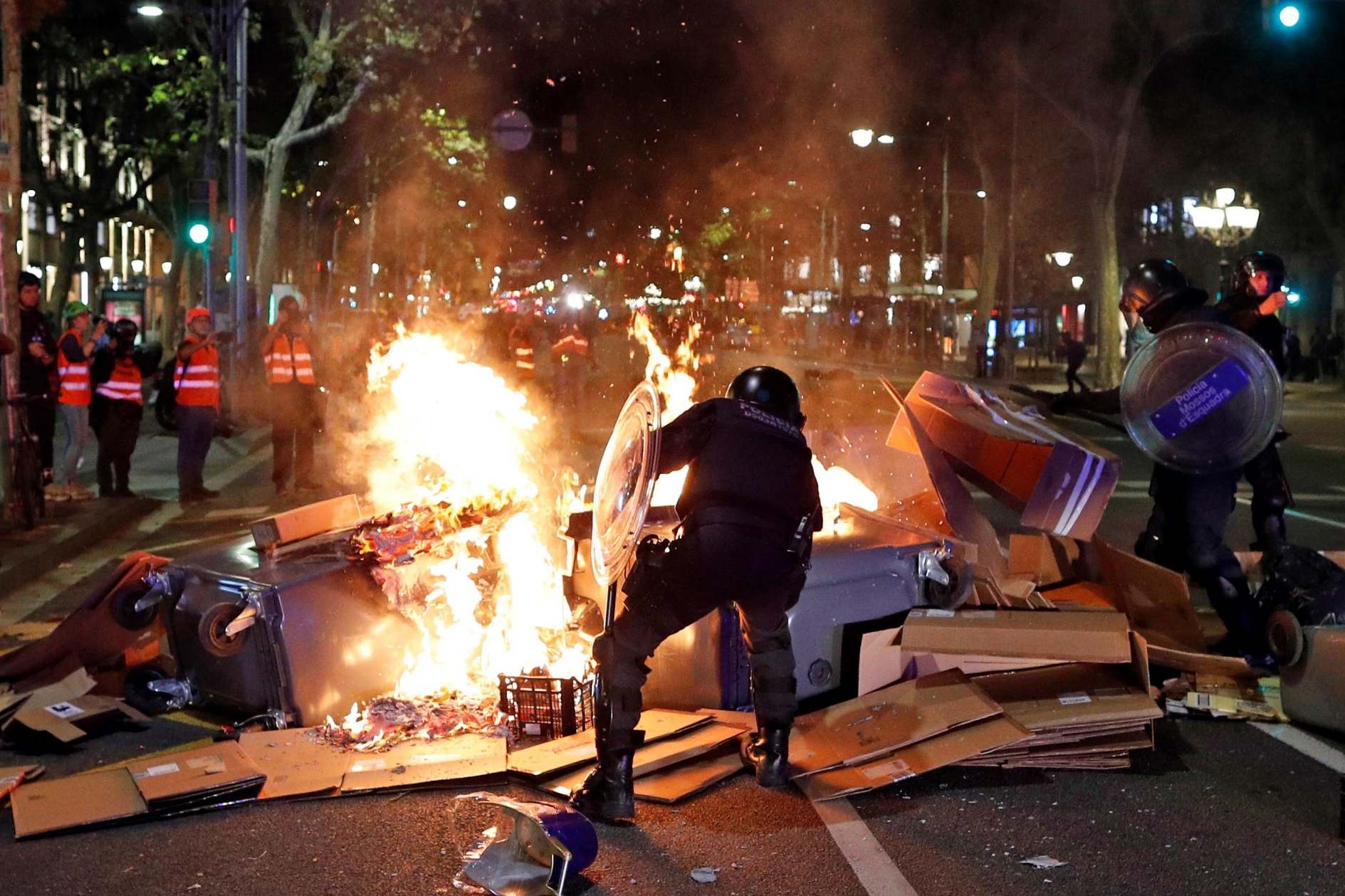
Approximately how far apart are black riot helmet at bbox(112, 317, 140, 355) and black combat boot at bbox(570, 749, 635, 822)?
29.8 ft

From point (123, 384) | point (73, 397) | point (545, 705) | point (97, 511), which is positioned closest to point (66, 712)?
point (545, 705)

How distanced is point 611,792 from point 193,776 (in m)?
1.47

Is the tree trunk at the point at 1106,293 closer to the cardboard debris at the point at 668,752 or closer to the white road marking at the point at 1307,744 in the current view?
the white road marking at the point at 1307,744

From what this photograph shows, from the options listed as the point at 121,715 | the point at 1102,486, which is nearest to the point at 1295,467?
the point at 1102,486

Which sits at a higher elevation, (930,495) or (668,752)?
(930,495)

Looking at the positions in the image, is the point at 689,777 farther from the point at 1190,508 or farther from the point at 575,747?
the point at 1190,508

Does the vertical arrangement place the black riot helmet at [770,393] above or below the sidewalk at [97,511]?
above

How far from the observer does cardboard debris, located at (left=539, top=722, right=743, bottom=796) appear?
192 inches

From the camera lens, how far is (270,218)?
82.6 ft

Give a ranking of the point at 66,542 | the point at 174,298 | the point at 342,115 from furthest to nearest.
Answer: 1. the point at 174,298
2. the point at 342,115
3. the point at 66,542

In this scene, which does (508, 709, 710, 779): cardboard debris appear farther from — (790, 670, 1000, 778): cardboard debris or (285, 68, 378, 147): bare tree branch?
(285, 68, 378, 147): bare tree branch

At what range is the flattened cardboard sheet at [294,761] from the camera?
4848mm

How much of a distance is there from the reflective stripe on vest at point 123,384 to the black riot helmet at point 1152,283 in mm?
9047

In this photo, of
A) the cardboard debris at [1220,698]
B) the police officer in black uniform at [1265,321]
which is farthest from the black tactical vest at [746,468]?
the police officer in black uniform at [1265,321]
